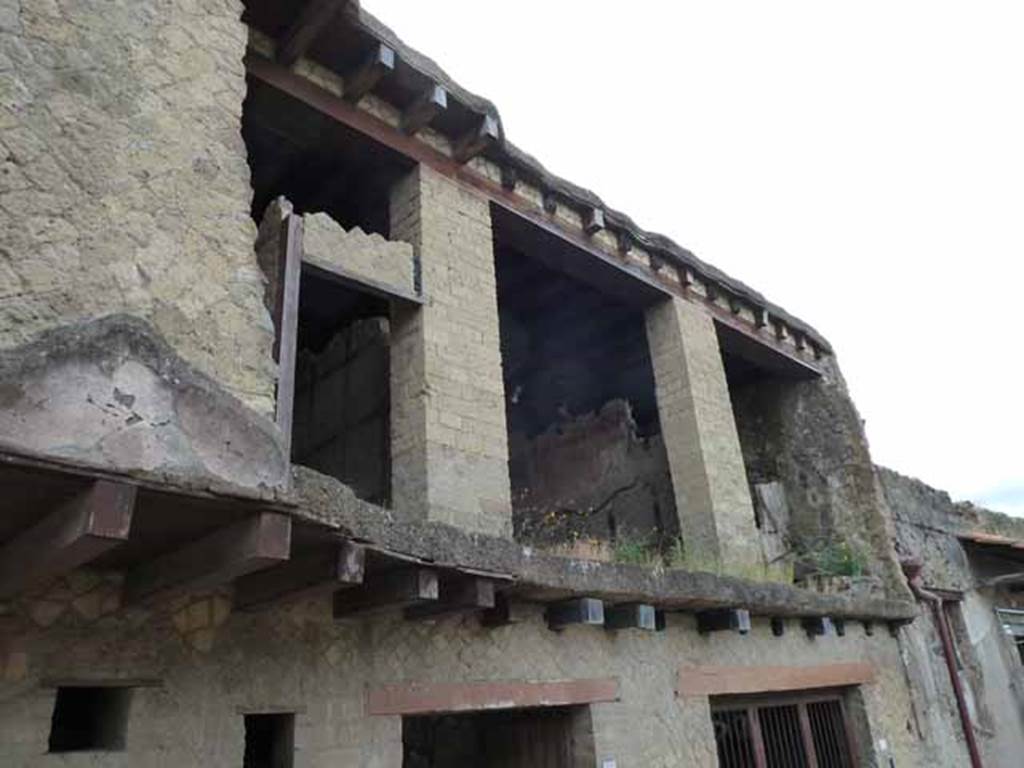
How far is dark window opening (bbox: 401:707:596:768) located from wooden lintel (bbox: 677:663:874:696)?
0.99 meters

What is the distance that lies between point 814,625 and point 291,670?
202 inches

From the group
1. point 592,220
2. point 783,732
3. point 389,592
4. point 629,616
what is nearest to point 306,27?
point 592,220

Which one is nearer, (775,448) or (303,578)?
(303,578)

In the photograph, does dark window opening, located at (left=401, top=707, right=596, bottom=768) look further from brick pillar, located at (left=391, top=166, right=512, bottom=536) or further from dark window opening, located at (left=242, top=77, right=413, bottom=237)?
dark window opening, located at (left=242, top=77, right=413, bottom=237)

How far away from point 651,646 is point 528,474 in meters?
6.18

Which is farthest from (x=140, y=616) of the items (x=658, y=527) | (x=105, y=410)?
(x=658, y=527)

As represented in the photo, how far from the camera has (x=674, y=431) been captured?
8266mm

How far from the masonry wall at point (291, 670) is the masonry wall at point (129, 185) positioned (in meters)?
1.06

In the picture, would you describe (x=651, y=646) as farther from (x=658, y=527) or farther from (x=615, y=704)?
(x=658, y=527)

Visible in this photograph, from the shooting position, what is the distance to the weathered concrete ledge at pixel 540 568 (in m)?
3.29

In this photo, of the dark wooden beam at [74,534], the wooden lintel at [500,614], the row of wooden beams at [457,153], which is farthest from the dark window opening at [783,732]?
the dark wooden beam at [74,534]

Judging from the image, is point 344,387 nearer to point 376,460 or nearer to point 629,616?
point 376,460

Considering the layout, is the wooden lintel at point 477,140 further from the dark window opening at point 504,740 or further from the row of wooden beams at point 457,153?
the dark window opening at point 504,740

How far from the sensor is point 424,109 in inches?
244
